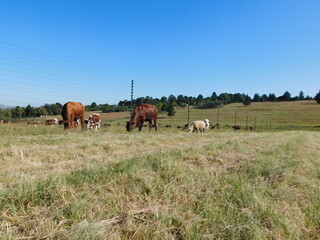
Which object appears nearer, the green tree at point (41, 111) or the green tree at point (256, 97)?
the green tree at point (41, 111)

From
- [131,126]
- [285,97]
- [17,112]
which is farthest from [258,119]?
[285,97]

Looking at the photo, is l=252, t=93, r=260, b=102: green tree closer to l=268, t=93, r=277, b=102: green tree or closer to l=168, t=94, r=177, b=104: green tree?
l=268, t=93, r=277, b=102: green tree

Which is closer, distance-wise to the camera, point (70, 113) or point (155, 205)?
point (155, 205)

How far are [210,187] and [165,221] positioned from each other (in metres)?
0.99

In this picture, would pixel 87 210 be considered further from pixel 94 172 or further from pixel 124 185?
pixel 94 172

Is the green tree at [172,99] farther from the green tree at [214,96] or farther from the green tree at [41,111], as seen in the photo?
the green tree at [41,111]

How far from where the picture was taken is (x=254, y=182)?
309cm

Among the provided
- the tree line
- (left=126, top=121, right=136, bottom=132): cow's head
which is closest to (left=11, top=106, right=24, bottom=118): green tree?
the tree line

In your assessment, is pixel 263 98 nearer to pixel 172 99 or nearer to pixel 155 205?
pixel 172 99

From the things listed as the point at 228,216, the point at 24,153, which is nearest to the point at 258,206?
the point at 228,216

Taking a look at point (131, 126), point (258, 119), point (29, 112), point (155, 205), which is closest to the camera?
point (155, 205)

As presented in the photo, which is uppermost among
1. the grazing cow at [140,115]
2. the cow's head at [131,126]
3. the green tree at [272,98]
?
the green tree at [272,98]

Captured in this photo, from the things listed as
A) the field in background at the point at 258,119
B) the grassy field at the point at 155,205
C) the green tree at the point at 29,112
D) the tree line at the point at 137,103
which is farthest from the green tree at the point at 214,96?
the grassy field at the point at 155,205

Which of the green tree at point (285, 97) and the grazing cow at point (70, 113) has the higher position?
the green tree at point (285, 97)
